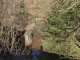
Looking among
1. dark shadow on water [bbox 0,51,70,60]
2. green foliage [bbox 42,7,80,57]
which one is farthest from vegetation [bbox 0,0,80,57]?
dark shadow on water [bbox 0,51,70,60]

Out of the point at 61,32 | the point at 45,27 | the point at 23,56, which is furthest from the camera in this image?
the point at 23,56

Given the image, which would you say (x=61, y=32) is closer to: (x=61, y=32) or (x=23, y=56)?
(x=61, y=32)

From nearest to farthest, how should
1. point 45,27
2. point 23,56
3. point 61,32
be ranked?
point 61,32 < point 45,27 < point 23,56

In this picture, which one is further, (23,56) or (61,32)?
(23,56)

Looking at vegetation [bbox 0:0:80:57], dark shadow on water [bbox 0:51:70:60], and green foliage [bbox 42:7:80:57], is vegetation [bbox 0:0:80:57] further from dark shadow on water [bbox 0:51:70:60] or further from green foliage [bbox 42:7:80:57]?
dark shadow on water [bbox 0:51:70:60]

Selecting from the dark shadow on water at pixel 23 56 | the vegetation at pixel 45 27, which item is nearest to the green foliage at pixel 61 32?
the vegetation at pixel 45 27

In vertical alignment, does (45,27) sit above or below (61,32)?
above

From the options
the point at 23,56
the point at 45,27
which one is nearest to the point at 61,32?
the point at 45,27

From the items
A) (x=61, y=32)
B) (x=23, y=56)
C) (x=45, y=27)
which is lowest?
(x=23, y=56)

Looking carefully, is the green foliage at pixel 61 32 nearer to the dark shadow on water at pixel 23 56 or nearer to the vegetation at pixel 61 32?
the vegetation at pixel 61 32

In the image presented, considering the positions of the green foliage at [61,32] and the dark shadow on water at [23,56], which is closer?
the green foliage at [61,32]
